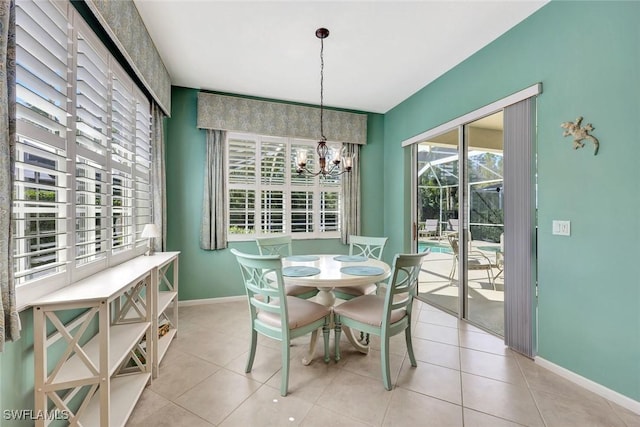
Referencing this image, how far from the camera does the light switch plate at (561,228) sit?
6.77 ft

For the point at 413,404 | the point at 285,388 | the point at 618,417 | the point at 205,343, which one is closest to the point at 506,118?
the point at 618,417

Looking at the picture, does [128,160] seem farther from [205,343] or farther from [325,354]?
[325,354]

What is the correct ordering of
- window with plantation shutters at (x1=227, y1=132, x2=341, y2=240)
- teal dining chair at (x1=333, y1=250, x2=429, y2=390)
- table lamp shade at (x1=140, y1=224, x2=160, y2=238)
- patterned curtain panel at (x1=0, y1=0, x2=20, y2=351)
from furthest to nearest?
window with plantation shutters at (x1=227, y1=132, x2=341, y2=240)
table lamp shade at (x1=140, y1=224, x2=160, y2=238)
teal dining chair at (x1=333, y1=250, x2=429, y2=390)
patterned curtain panel at (x1=0, y1=0, x2=20, y2=351)

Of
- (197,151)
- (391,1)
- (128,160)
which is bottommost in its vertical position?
(128,160)

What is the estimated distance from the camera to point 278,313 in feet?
6.36

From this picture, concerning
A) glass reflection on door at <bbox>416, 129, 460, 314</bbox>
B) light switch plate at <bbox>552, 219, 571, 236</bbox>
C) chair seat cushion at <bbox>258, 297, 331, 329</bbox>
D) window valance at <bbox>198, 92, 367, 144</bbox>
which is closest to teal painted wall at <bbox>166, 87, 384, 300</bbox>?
window valance at <bbox>198, 92, 367, 144</bbox>

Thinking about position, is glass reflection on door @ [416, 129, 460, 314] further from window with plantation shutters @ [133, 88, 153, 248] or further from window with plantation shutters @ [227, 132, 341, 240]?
window with plantation shutters @ [133, 88, 153, 248]

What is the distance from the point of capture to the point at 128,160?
7.76ft

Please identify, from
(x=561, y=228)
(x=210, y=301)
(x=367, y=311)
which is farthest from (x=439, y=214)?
(x=210, y=301)

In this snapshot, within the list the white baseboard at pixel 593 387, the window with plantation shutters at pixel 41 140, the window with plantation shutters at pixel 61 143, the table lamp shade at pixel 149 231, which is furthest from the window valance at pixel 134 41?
the white baseboard at pixel 593 387

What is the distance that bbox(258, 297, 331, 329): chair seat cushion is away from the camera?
1958 millimetres

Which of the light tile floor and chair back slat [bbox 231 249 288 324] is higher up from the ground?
chair back slat [bbox 231 249 288 324]

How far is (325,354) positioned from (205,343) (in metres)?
1.19

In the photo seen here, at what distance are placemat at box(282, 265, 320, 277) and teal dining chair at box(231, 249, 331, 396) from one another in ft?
0.42
